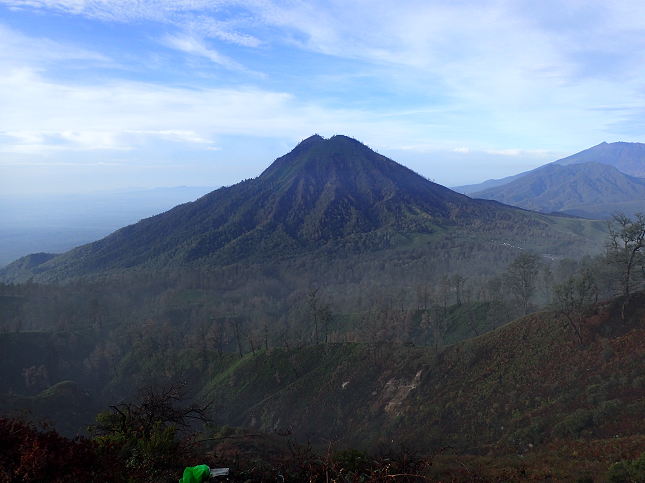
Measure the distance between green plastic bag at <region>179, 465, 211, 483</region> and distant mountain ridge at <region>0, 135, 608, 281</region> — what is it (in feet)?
413

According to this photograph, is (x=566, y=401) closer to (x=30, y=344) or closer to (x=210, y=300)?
(x=30, y=344)

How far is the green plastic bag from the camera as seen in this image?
7316 mm

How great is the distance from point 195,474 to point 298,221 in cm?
15580

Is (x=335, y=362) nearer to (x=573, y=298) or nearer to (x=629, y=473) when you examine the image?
(x=573, y=298)

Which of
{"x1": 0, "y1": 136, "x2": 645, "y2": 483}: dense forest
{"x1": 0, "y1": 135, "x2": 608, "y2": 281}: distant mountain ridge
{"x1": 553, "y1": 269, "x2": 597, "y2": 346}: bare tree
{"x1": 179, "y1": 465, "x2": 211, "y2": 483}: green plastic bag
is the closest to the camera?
{"x1": 179, "y1": 465, "x2": 211, "y2": 483}: green plastic bag

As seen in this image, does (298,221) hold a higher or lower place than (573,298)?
A: higher

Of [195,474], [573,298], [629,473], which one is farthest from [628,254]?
[195,474]

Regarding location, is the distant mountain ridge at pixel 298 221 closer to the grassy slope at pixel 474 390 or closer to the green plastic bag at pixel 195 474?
the grassy slope at pixel 474 390

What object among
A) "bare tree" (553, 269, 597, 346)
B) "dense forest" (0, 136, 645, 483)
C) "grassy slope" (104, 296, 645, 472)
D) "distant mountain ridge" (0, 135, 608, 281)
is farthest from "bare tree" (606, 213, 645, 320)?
"distant mountain ridge" (0, 135, 608, 281)

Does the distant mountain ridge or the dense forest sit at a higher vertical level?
the distant mountain ridge

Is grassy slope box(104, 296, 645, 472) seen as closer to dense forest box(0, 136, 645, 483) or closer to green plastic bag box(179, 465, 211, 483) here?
dense forest box(0, 136, 645, 483)

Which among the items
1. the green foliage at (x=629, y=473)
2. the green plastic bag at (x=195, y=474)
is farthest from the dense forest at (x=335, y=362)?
the green plastic bag at (x=195, y=474)

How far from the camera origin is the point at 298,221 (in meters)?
162

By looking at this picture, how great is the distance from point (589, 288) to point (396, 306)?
146ft
